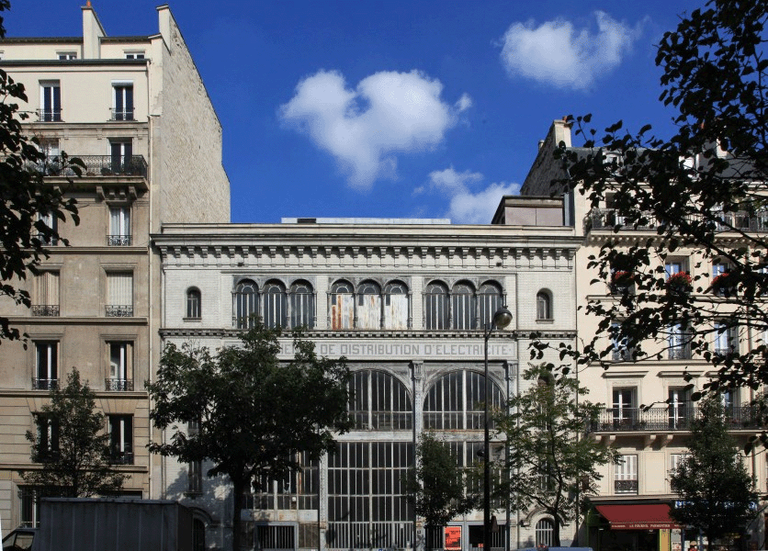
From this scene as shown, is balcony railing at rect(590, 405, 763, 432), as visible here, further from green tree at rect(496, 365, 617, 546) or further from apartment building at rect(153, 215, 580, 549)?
green tree at rect(496, 365, 617, 546)

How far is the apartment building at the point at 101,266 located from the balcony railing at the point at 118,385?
0.18 feet

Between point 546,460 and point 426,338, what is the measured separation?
8048mm

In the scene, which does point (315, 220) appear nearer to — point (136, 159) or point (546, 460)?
point (136, 159)

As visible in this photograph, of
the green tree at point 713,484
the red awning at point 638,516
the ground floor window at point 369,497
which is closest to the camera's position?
the green tree at point 713,484

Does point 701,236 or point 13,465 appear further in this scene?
point 13,465

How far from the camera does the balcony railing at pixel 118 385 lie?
117ft

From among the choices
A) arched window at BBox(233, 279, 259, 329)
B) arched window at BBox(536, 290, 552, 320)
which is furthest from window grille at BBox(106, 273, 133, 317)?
Result: arched window at BBox(536, 290, 552, 320)

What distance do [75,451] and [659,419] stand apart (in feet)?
72.2

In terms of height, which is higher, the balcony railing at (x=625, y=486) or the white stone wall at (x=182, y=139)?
the white stone wall at (x=182, y=139)

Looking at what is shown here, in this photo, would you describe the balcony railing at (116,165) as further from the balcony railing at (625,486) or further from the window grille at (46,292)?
the balcony railing at (625,486)

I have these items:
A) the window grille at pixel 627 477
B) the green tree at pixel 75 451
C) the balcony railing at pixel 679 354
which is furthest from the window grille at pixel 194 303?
the balcony railing at pixel 679 354

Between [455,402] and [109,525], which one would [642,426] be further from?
[109,525]

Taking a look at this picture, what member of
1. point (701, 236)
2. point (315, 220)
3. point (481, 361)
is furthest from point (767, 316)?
point (315, 220)

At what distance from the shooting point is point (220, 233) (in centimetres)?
3622
